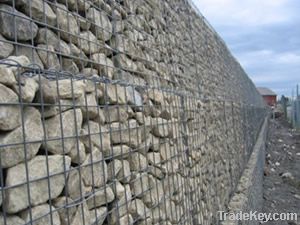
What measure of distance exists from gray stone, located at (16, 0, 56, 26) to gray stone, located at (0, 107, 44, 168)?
49cm

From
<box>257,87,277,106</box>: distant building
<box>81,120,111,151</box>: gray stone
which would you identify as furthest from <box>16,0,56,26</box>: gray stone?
<box>257,87,277,106</box>: distant building

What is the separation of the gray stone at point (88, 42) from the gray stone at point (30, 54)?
455 millimetres

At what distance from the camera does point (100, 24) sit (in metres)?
2.92

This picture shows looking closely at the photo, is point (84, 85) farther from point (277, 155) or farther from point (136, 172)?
point (277, 155)

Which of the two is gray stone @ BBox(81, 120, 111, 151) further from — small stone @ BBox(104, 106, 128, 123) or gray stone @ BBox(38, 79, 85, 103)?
gray stone @ BBox(38, 79, 85, 103)

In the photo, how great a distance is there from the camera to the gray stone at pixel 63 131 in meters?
2.04

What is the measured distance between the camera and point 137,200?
3115 mm

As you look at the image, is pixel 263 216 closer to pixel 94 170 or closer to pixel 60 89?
pixel 94 170

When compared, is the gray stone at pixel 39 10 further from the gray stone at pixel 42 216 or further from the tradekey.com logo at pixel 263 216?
the tradekey.com logo at pixel 263 216

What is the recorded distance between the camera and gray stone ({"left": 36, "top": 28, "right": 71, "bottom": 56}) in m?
2.17

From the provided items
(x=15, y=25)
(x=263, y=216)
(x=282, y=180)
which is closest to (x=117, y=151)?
(x=15, y=25)

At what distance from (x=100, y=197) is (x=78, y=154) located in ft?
1.30

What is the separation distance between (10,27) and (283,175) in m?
14.8

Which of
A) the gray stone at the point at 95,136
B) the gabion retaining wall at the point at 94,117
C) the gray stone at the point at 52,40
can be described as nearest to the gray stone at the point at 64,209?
the gabion retaining wall at the point at 94,117
